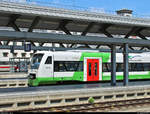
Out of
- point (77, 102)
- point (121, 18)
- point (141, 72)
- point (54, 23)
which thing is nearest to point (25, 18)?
point (54, 23)

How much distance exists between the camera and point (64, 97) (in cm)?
1281

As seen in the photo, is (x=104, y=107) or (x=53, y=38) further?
(x=53, y=38)

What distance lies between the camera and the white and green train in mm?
18922

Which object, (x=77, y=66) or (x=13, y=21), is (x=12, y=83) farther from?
(x=13, y=21)

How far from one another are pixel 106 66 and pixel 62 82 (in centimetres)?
455

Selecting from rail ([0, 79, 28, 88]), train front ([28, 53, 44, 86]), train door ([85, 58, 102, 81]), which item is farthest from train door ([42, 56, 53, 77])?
rail ([0, 79, 28, 88])

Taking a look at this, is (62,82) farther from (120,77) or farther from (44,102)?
(44,102)

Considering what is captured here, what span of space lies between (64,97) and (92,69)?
8.80 metres

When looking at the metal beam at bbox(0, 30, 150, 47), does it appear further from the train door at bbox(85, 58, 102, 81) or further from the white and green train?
the train door at bbox(85, 58, 102, 81)

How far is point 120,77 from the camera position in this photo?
22531 mm

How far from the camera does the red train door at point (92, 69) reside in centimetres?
2112

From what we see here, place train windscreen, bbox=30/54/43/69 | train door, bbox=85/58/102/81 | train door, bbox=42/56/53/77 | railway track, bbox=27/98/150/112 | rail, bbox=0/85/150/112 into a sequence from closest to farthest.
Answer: rail, bbox=0/85/150/112 < railway track, bbox=27/98/150/112 < train door, bbox=42/56/53/77 < train windscreen, bbox=30/54/43/69 < train door, bbox=85/58/102/81

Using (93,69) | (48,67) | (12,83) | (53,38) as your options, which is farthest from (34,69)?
(53,38)

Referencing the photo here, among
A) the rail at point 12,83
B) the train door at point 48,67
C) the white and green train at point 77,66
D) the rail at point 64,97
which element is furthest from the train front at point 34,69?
the rail at point 64,97
